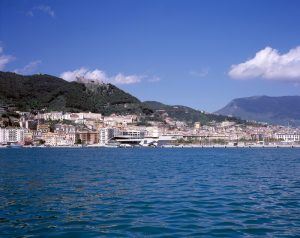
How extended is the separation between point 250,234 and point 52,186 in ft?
45.2

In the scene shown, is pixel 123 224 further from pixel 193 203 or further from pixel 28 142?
pixel 28 142

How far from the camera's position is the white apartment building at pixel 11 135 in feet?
558

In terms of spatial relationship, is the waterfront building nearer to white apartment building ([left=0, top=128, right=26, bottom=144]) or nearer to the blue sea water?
white apartment building ([left=0, top=128, right=26, bottom=144])

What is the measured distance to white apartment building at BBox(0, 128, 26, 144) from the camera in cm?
17000

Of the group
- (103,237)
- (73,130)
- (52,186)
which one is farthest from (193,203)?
(73,130)

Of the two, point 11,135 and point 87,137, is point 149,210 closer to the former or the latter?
point 11,135

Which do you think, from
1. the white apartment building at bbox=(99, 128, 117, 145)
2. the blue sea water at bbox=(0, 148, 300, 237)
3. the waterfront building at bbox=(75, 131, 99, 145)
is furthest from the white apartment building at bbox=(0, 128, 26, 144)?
the blue sea water at bbox=(0, 148, 300, 237)

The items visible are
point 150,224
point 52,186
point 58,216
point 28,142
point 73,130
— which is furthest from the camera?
point 73,130

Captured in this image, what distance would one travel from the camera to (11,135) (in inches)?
6801

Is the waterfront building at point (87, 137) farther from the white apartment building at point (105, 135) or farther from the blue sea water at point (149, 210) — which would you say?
the blue sea water at point (149, 210)

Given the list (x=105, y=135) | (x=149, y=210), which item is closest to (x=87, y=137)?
(x=105, y=135)

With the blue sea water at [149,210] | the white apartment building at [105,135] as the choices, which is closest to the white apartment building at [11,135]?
the white apartment building at [105,135]

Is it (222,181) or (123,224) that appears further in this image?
(222,181)

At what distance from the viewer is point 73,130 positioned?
190 meters
